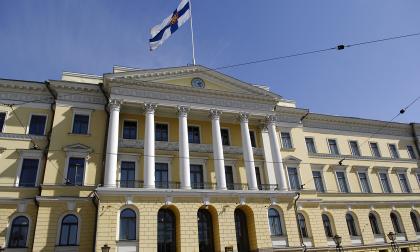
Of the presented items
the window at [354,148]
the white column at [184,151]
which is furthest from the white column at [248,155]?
the window at [354,148]

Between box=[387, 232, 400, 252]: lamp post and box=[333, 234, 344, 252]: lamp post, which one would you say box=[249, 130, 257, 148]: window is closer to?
box=[333, 234, 344, 252]: lamp post

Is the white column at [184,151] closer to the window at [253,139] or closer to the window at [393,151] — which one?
the window at [253,139]

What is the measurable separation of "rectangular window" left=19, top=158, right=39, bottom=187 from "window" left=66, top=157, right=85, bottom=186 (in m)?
2.26

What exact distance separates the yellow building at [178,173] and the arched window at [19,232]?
0.19 ft

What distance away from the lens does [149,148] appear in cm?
2506

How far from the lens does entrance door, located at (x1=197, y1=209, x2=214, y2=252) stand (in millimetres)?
24656

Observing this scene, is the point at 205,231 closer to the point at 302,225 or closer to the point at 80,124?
the point at 302,225

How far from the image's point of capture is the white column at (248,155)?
26.8 metres

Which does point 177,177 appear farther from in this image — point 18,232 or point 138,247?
point 18,232

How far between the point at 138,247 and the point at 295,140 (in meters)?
17.4

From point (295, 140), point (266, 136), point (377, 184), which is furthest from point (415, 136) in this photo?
point (266, 136)

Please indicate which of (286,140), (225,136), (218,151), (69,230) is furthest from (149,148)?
(286,140)

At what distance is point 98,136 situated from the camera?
86.0 ft

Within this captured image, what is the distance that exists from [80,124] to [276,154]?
51.4 feet
